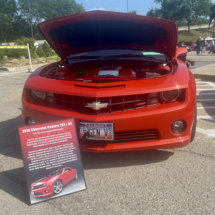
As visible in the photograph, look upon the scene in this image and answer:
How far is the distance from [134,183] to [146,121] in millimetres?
601

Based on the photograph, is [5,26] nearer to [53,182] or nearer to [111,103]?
[111,103]

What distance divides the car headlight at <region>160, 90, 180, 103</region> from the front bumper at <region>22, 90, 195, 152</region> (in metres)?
0.06

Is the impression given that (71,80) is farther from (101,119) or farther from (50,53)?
(50,53)

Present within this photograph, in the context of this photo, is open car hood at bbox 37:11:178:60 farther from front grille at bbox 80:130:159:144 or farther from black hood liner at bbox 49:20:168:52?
front grille at bbox 80:130:159:144

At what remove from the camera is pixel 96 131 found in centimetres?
226

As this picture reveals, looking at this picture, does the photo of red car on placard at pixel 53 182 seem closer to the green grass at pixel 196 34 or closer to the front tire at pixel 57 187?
the front tire at pixel 57 187

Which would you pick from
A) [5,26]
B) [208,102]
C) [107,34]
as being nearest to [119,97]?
[107,34]

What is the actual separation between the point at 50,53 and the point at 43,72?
66.8 ft

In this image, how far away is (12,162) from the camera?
8.87ft

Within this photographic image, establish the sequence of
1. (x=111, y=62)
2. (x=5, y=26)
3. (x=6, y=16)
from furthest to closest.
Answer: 1. (x=6, y=16)
2. (x=5, y=26)
3. (x=111, y=62)

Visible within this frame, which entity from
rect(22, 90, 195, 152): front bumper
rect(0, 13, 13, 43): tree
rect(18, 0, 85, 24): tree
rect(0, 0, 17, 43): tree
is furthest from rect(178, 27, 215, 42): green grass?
rect(22, 90, 195, 152): front bumper

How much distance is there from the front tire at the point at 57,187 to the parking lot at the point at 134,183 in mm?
77

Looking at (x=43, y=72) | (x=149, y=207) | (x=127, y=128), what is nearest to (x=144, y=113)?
(x=127, y=128)

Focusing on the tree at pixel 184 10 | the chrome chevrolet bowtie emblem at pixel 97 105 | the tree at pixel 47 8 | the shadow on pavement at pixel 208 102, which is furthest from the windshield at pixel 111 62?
the tree at pixel 47 8
